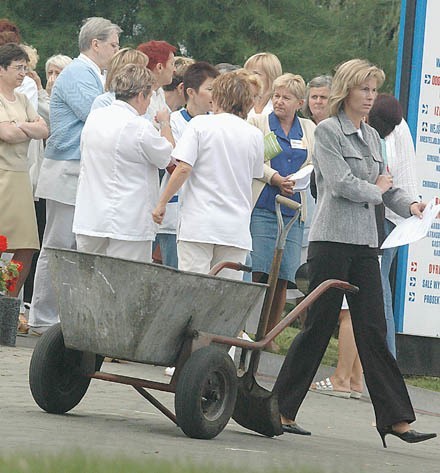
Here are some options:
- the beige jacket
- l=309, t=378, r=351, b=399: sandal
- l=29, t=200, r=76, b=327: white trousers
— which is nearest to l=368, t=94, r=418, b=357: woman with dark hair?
l=309, t=378, r=351, b=399: sandal

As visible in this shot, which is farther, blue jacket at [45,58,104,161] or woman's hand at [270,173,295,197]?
woman's hand at [270,173,295,197]

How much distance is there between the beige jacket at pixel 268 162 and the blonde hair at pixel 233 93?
1.52 meters

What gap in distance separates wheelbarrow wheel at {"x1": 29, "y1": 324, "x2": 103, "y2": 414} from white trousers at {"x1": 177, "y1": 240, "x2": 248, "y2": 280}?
212 cm

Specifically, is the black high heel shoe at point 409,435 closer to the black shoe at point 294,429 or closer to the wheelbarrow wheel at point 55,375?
the black shoe at point 294,429

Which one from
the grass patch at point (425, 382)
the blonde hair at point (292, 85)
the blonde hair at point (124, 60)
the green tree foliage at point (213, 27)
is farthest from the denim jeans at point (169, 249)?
the green tree foliage at point (213, 27)

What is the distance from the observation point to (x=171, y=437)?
26.3ft

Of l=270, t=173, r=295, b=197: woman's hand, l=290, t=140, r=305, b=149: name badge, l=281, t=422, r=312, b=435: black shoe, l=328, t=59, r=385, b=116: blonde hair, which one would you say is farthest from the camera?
l=290, t=140, r=305, b=149: name badge

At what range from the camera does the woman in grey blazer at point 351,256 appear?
891cm

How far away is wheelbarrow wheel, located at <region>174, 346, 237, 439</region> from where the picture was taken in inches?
313

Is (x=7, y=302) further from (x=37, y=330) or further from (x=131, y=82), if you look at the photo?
(x=131, y=82)

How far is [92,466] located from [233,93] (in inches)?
195

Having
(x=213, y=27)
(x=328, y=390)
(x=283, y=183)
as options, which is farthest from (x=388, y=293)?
(x=213, y=27)

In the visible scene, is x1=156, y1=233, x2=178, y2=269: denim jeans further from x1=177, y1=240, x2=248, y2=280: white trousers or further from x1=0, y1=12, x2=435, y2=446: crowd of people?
x1=177, y1=240, x2=248, y2=280: white trousers

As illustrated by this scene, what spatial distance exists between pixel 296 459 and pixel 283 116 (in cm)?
521
